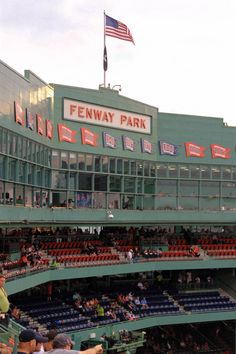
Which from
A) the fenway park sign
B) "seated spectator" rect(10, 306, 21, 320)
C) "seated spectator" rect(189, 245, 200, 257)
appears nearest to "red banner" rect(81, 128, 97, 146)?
the fenway park sign

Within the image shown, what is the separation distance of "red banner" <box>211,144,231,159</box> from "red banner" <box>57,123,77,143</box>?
33.5 feet

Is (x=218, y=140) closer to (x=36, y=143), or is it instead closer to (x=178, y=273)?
(x=178, y=273)

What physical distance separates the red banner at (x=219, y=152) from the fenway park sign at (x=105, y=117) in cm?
480

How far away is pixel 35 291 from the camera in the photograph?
2994 cm

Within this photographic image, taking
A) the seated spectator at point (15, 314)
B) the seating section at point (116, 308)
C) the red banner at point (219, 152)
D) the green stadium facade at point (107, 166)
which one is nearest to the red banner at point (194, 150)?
the green stadium facade at point (107, 166)

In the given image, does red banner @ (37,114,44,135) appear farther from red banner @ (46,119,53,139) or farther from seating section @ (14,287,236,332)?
seating section @ (14,287,236,332)

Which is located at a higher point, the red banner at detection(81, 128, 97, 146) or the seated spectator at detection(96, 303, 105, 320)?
the red banner at detection(81, 128, 97, 146)

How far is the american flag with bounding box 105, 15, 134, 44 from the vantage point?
32.9 meters

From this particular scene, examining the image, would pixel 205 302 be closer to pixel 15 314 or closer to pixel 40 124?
pixel 15 314

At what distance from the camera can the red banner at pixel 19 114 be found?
78.0 ft

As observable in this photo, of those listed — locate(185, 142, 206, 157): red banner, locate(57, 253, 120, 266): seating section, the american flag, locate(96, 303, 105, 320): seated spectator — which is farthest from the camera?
locate(185, 142, 206, 157): red banner

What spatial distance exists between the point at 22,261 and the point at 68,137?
7.75 m

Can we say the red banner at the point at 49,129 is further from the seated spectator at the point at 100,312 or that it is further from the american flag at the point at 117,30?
the seated spectator at the point at 100,312

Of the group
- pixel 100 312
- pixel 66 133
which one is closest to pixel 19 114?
pixel 66 133
